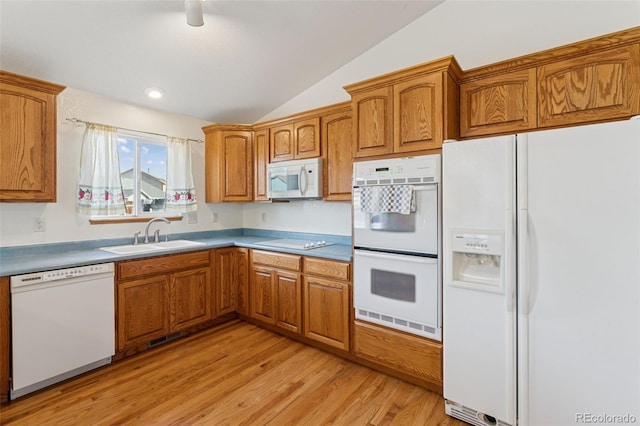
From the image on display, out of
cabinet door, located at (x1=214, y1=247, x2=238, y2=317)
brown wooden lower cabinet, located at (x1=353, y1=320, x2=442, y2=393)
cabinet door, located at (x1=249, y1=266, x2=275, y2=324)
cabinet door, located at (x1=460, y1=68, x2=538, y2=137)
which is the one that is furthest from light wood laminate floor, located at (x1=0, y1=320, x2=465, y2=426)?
cabinet door, located at (x1=460, y1=68, x2=538, y2=137)

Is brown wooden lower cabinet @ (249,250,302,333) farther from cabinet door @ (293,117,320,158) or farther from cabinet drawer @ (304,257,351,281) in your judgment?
cabinet door @ (293,117,320,158)

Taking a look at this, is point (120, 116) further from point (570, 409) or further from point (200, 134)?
point (570, 409)

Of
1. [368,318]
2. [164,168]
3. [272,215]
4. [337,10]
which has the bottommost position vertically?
[368,318]

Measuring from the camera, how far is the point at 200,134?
12.3 ft

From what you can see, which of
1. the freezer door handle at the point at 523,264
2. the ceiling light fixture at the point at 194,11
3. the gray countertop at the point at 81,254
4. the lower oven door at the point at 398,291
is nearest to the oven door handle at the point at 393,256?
the lower oven door at the point at 398,291

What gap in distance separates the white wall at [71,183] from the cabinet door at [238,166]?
0.65m

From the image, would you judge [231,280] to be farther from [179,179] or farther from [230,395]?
[230,395]

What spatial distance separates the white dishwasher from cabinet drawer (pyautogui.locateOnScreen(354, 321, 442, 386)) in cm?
202

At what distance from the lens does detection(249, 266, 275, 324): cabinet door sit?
3.08 metres

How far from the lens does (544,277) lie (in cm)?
154

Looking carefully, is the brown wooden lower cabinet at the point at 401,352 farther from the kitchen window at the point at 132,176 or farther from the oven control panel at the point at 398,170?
the kitchen window at the point at 132,176

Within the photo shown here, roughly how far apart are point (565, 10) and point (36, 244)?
178 inches

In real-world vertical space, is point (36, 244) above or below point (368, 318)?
above

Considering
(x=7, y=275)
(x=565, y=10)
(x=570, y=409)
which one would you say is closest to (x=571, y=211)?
(x=570, y=409)
